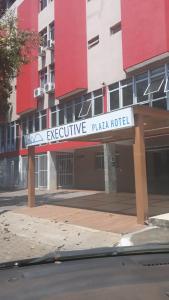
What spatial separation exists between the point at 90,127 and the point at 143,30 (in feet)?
25.7

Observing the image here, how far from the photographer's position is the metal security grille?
3033cm

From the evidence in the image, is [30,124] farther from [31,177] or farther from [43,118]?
[31,177]

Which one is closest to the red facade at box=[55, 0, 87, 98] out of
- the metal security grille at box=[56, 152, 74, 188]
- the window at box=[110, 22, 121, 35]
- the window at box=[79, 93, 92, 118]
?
the window at box=[79, 93, 92, 118]

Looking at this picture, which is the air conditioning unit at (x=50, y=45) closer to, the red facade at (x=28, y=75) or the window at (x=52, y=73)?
the window at (x=52, y=73)

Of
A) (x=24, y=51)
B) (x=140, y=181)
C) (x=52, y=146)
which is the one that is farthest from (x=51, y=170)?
(x=140, y=181)

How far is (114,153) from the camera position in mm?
24062

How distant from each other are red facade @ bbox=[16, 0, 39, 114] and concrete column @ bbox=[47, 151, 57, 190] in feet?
14.3

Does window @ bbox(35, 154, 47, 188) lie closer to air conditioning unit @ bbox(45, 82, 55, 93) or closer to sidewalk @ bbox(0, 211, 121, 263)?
air conditioning unit @ bbox(45, 82, 55, 93)

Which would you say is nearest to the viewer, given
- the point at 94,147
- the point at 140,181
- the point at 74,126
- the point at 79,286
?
the point at 79,286

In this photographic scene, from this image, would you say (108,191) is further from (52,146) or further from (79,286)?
(79,286)

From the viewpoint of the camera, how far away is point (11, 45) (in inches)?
720

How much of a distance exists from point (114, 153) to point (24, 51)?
7.35 meters

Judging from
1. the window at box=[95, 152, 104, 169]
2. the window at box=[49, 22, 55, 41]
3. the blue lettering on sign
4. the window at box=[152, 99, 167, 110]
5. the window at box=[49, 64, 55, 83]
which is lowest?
the window at box=[95, 152, 104, 169]

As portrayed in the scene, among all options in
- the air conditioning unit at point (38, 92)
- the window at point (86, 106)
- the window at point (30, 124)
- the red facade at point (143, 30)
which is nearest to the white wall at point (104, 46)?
the window at point (86, 106)
